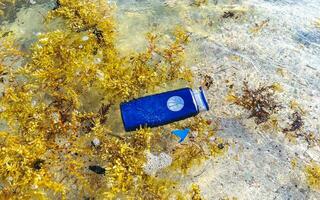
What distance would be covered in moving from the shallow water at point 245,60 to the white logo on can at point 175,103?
1.24 feet

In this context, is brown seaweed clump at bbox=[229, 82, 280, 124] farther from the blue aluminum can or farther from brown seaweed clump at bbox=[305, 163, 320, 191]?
brown seaweed clump at bbox=[305, 163, 320, 191]

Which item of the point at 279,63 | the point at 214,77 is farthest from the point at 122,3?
the point at 279,63

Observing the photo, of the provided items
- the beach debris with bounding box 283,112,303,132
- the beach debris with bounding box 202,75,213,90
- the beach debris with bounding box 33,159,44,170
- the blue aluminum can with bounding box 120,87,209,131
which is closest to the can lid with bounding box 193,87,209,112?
the blue aluminum can with bounding box 120,87,209,131

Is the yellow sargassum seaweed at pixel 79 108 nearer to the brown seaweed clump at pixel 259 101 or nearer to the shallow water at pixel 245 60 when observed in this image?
the shallow water at pixel 245 60

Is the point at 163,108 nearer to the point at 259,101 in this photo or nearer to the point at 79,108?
the point at 79,108

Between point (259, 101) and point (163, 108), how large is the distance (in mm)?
1070

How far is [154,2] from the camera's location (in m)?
5.20

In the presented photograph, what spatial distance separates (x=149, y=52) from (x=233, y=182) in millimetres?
1805

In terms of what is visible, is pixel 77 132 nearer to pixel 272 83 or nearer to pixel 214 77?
pixel 214 77

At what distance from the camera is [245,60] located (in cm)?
463

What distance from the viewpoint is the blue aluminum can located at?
4047 mm

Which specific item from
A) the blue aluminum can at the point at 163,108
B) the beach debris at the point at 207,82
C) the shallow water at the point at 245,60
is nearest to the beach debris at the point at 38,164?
the blue aluminum can at the point at 163,108

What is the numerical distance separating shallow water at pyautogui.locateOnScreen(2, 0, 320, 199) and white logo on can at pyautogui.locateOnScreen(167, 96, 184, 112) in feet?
1.24

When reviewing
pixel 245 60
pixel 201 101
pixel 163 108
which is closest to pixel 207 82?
pixel 201 101
